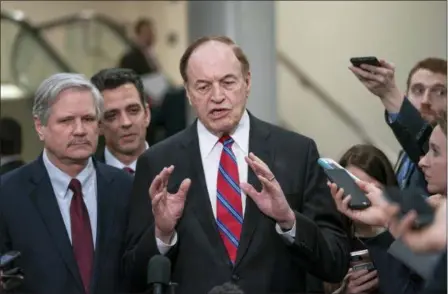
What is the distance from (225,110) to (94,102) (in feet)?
1.94

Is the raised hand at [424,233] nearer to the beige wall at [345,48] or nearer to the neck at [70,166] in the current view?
the neck at [70,166]

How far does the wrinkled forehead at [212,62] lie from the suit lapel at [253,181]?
0.21 meters

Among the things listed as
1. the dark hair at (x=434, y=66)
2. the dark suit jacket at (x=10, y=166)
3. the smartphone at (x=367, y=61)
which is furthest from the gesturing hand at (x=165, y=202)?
the dark suit jacket at (x=10, y=166)

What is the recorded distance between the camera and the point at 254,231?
163 inches

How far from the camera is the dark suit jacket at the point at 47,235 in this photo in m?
4.27

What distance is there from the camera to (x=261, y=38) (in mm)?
7027

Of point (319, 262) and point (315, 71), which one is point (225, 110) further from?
point (315, 71)

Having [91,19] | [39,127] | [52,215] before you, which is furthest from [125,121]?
[91,19]

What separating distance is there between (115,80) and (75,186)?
2.76 feet

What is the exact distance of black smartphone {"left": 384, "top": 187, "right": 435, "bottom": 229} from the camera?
3041mm

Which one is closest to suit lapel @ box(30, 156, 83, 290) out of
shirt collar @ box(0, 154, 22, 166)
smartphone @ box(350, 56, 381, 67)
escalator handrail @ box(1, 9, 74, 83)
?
smartphone @ box(350, 56, 381, 67)

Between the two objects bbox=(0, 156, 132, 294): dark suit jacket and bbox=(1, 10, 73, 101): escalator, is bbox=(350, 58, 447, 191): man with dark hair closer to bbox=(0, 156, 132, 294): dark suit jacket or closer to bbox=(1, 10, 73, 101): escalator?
bbox=(0, 156, 132, 294): dark suit jacket

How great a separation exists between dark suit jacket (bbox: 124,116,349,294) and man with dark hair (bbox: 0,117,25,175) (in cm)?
162

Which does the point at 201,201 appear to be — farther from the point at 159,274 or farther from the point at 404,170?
the point at 404,170
